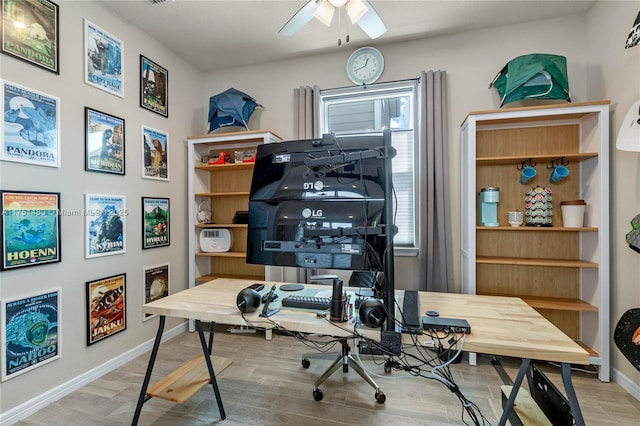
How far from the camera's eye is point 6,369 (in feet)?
5.56

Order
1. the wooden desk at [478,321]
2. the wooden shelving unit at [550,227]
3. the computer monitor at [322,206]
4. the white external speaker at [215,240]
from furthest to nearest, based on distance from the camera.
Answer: the white external speaker at [215,240] → the wooden shelving unit at [550,227] → the computer monitor at [322,206] → the wooden desk at [478,321]

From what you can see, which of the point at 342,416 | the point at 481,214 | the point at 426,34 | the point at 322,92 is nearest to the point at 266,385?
the point at 342,416

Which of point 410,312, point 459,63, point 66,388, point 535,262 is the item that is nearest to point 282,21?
point 459,63

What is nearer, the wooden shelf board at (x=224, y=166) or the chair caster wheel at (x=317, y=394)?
the chair caster wheel at (x=317, y=394)

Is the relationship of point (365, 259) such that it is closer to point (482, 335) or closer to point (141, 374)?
point (482, 335)

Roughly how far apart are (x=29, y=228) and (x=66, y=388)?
3.77ft

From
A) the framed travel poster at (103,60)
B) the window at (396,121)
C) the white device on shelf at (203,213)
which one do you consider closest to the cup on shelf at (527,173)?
the window at (396,121)

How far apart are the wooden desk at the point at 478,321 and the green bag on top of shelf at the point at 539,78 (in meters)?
1.76

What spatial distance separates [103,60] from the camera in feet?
7.56

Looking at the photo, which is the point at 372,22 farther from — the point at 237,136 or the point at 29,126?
the point at 29,126

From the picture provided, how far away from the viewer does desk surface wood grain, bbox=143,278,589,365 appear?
0.99 meters

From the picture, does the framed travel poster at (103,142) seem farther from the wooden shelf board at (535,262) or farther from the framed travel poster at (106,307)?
the wooden shelf board at (535,262)

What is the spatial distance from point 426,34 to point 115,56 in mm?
2807

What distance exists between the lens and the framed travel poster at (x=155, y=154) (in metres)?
2.70
